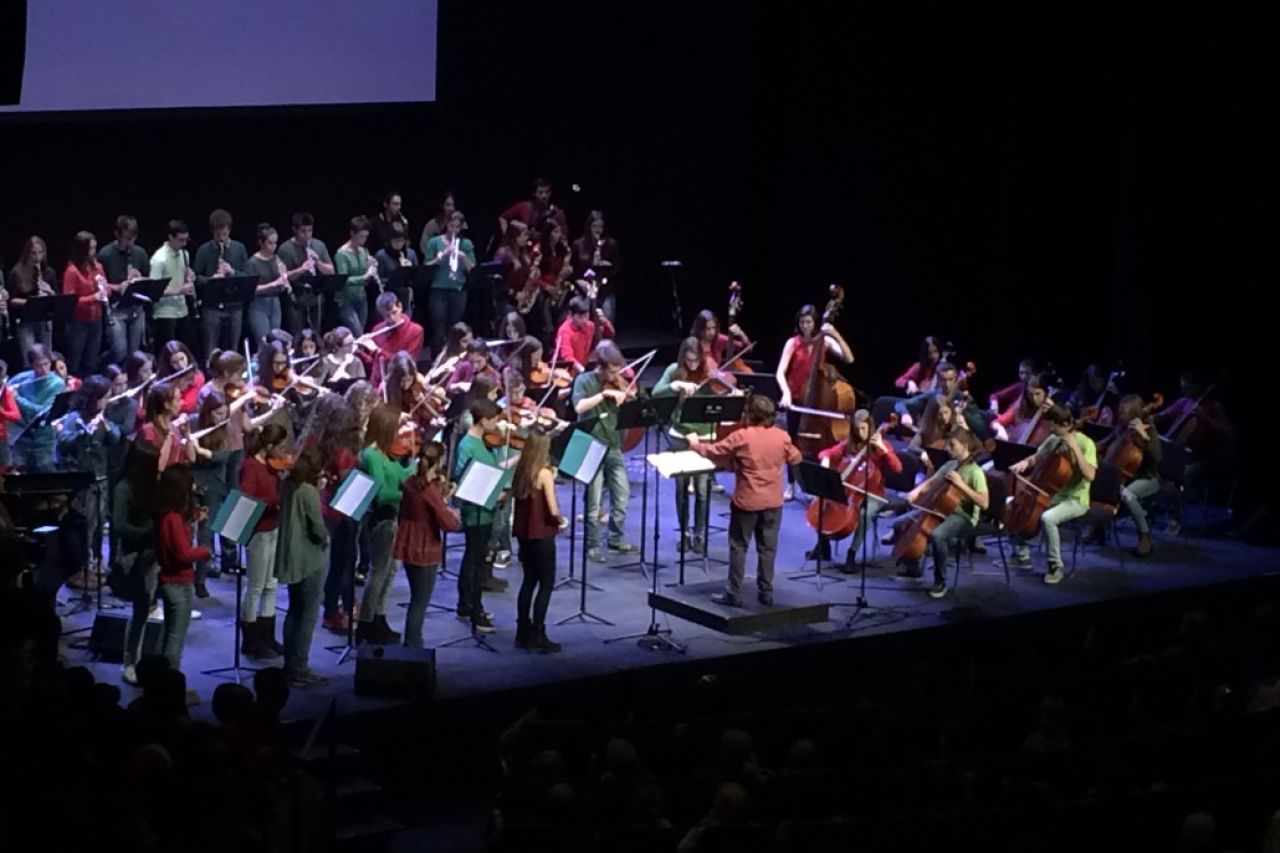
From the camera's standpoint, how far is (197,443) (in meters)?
12.5

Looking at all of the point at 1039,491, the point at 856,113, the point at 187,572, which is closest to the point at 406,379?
the point at 187,572

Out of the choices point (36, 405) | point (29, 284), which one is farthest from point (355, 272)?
point (36, 405)

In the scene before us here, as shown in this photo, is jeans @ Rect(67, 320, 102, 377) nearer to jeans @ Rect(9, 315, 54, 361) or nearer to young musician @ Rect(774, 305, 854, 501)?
jeans @ Rect(9, 315, 54, 361)

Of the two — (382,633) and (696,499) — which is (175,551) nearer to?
(382,633)

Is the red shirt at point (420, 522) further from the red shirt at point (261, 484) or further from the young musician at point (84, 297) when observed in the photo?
the young musician at point (84, 297)

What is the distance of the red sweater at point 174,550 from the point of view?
11.0m

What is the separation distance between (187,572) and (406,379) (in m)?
2.96

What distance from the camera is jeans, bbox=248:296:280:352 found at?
57.7 feet

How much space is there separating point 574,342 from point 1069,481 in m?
4.41

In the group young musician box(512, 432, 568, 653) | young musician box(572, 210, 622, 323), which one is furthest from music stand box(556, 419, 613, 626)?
young musician box(572, 210, 622, 323)

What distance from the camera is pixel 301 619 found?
11578mm

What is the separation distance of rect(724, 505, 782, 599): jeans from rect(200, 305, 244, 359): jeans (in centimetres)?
574

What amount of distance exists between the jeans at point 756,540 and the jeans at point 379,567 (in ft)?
7.95

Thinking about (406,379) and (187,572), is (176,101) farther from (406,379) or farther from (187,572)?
(187,572)
